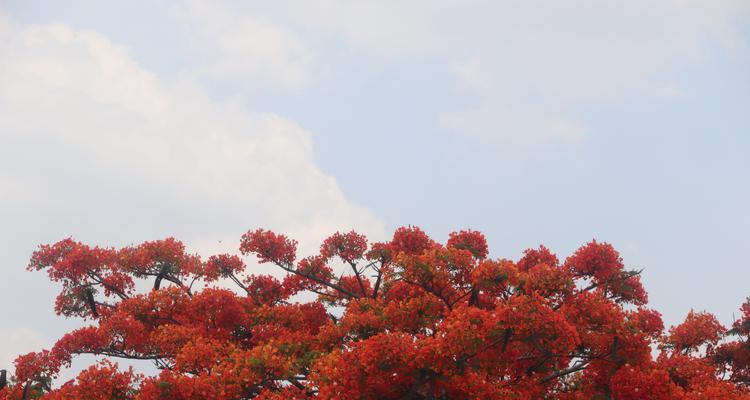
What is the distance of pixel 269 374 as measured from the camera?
1357 cm

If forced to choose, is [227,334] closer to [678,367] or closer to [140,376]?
[140,376]

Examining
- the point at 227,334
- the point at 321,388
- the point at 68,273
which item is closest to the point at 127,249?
the point at 68,273

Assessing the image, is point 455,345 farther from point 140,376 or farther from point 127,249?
point 127,249

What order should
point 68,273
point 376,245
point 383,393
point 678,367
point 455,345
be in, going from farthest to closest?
1. point 68,273
2. point 376,245
3. point 678,367
4. point 383,393
5. point 455,345

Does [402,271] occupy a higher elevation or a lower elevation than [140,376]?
higher

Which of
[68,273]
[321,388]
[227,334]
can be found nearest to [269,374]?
[321,388]

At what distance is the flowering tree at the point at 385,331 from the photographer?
1195cm

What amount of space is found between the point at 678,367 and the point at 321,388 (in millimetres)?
7542

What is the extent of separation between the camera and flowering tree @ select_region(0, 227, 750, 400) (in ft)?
39.2

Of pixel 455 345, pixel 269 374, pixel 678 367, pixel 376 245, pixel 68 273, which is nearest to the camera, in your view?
pixel 455 345

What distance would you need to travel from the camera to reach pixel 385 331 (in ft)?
41.0

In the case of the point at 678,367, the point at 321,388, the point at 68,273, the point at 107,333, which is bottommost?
the point at 321,388

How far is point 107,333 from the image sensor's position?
17.1m

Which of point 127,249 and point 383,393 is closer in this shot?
point 383,393
